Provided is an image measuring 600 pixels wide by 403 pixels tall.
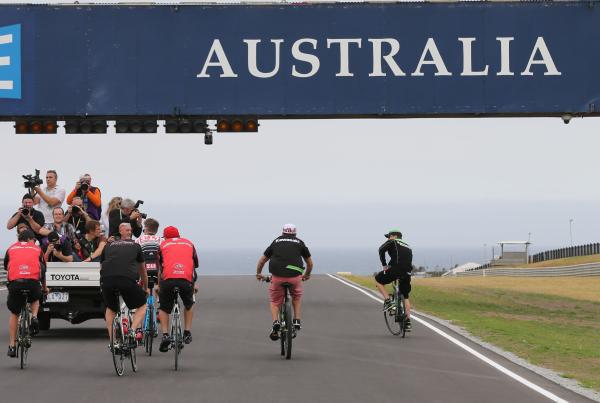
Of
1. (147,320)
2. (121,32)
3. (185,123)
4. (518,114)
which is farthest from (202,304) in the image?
(147,320)

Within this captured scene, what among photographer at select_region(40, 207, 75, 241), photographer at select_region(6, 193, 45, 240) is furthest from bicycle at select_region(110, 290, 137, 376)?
photographer at select_region(6, 193, 45, 240)

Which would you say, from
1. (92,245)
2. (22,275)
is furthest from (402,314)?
(22,275)

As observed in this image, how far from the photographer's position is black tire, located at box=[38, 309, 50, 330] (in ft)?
61.7

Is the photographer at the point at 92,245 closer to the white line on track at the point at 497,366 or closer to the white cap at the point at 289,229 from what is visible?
the white cap at the point at 289,229

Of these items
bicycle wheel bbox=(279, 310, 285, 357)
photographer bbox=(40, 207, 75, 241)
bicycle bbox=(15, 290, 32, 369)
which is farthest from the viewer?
photographer bbox=(40, 207, 75, 241)

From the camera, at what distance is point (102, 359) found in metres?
15.4

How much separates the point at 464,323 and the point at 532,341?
11.7ft

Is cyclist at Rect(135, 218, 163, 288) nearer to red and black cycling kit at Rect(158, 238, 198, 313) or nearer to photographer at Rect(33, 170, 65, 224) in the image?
red and black cycling kit at Rect(158, 238, 198, 313)

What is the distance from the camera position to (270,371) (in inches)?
558

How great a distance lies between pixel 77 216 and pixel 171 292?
5894 millimetres

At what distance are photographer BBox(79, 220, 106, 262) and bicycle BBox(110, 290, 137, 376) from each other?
4348 millimetres

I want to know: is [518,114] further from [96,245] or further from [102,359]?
[102,359]

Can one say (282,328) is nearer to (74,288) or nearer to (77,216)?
(74,288)

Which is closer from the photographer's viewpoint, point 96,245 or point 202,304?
point 96,245
